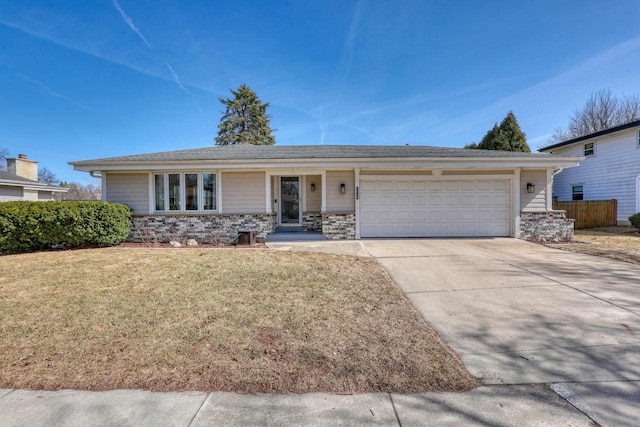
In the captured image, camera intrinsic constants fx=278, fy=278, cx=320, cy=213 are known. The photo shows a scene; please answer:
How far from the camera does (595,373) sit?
256 cm

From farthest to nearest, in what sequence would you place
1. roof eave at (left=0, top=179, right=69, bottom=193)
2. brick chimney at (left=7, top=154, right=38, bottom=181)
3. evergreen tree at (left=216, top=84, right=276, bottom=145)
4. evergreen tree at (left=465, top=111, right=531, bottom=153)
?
evergreen tree at (left=216, top=84, right=276, bottom=145)
evergreen tree at (left=465, top=111, right=531, bottom=153)
brick chimney at (left=7, top=154, right=38, bottom=181)
roof eave at (left=0, top=179, right=69, bottom=193)

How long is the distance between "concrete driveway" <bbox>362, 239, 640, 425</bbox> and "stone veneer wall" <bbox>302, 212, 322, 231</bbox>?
4747mm

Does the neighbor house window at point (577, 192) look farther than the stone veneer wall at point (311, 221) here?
Yes

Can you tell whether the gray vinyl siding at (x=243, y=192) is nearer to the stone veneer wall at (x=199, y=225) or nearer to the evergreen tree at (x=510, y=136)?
the stone veneer wall at (x=199, y=225)

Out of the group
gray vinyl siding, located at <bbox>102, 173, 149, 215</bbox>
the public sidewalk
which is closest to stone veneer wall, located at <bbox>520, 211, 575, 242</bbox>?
the public sidewalk

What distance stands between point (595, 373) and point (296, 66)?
14099mm

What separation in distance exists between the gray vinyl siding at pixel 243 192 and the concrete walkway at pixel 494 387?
6.80 meters

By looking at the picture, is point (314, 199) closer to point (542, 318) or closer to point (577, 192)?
point (542, 318)

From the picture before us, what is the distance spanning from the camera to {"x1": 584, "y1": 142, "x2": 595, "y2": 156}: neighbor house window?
16.6m

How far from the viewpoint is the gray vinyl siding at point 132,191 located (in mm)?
10279

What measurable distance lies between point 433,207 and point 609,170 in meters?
13.4

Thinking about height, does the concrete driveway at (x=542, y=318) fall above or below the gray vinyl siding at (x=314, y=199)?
below

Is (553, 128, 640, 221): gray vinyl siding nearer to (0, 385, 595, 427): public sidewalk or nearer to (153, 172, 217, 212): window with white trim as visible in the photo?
(0, 385, 595, 427): public sidewalk

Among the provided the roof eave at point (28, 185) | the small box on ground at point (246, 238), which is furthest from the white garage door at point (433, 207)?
the roof eave at point (28, 185)
